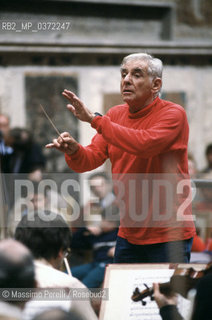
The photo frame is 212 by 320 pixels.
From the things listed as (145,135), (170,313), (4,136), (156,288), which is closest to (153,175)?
(145,135)

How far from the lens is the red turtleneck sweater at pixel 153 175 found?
9.66 feet

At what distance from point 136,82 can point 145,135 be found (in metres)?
0.31

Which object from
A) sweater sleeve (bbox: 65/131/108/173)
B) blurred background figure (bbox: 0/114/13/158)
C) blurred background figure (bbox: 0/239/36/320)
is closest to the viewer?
blurred background figure (bbox: 0/239/36/320)

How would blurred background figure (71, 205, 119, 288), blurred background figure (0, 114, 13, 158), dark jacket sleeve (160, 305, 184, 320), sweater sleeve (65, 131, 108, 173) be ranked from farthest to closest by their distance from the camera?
blurred background figure (0, 114, 13, 158)
blurred background figure (71, 205, 119, 288)
sweater sleeve (65, 131, 108, 173)
dark jacket sleeve (160, 305, 184, 320)

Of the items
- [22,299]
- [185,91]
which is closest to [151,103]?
[22,299]

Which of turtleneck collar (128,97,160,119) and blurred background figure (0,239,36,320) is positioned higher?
turtleneck collar (128,97,160,119)

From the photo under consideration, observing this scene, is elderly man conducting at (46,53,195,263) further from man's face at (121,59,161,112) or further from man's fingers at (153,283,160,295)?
man's fingers at (153,283,160,295)

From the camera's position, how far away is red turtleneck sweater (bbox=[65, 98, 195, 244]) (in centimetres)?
295

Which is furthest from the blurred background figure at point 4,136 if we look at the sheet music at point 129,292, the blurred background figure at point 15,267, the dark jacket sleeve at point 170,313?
the blurred background figure at point 15,267

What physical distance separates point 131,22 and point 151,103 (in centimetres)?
629

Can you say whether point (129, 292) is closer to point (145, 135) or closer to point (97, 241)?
point (145, 135)

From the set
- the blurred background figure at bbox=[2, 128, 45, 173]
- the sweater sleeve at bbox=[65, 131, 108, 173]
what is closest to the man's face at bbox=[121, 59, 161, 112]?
the sweater sleeve at bbox=[65, 131, 108, 173]

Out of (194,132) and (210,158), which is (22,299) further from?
(194,132)

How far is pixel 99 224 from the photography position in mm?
5227
